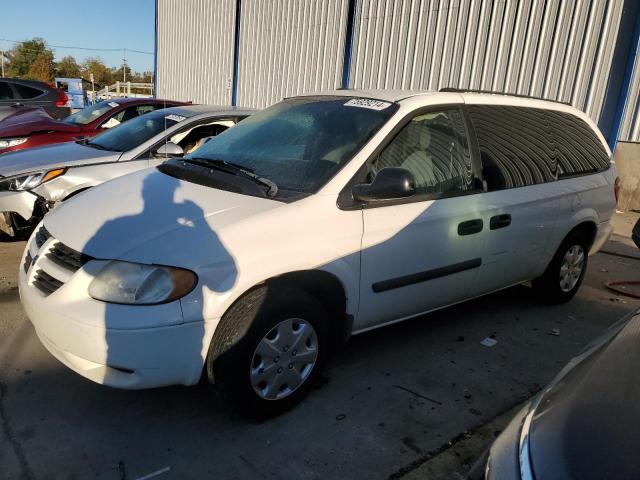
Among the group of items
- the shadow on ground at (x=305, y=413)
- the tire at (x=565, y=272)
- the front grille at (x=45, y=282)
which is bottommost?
the shadow on ground at (x=305, y=413)

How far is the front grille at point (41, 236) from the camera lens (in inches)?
115

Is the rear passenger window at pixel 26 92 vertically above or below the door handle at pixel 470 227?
below

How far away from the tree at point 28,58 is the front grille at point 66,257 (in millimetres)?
64633

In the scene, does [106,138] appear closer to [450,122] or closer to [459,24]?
[450,122]

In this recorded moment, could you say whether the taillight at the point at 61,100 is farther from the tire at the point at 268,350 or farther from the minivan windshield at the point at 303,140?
the tire at the point at 268,350

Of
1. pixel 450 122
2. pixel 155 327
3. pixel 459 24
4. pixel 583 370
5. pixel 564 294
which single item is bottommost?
pixel 564 294

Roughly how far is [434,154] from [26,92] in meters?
10.5

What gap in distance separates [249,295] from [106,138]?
4.15m

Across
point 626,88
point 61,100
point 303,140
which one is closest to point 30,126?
point 61,100

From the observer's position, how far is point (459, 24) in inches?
380

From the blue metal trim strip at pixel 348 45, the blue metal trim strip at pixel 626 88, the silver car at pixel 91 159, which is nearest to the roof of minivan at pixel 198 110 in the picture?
the silver car at pixel 91 159

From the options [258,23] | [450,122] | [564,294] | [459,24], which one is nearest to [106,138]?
[450,122]

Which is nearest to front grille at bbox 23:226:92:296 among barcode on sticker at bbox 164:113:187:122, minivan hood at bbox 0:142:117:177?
minivan hood at bbox 0:142:117:177

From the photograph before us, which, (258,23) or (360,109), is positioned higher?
(258,23)
